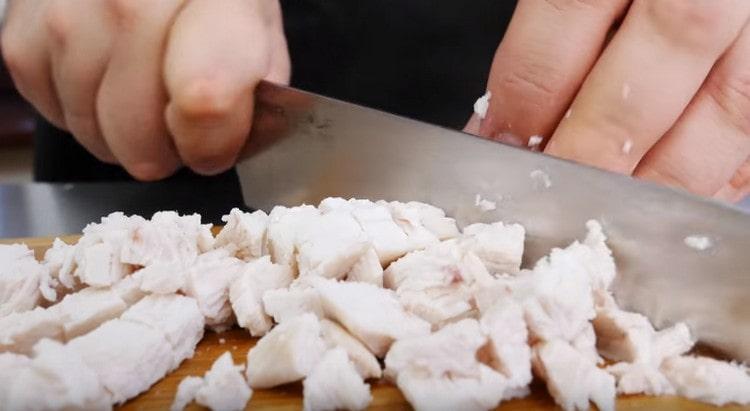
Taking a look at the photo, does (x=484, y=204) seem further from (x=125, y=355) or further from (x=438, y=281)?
(x=125, y=355)

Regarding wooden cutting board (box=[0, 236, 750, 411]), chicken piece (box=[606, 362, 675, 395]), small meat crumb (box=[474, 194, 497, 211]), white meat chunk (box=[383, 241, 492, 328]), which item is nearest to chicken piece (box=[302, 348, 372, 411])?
wooden cutting board (box=[0, 236, 750, 411])

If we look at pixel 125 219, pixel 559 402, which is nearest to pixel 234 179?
pixel 125 219

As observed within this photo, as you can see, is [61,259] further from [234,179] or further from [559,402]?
[234,179]

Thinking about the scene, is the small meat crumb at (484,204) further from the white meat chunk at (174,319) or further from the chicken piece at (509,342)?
the white meat chunk at (174,319)

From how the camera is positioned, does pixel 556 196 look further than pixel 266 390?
Yes

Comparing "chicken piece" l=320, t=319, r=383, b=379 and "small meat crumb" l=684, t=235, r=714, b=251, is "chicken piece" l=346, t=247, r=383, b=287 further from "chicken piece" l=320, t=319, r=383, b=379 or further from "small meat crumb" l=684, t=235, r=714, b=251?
"small meat crumb" l=684, t=235, r=714, b=251

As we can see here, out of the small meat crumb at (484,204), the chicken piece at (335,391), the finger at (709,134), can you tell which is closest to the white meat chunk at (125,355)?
the chicken piece at (335,391)

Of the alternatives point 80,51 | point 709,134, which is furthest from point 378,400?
point 80,51
